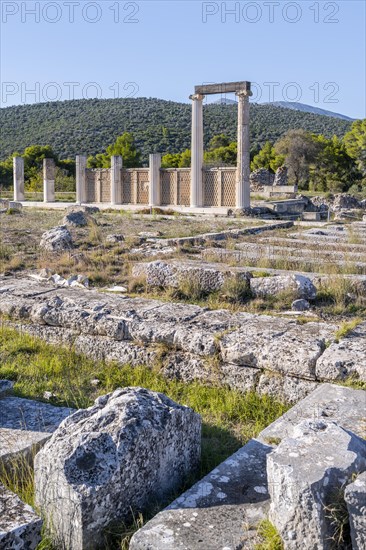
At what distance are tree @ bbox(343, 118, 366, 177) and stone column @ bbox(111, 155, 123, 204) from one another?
2106cm

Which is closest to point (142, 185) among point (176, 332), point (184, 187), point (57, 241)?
point (184, 187)

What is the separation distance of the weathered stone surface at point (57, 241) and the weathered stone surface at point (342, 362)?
9.10m

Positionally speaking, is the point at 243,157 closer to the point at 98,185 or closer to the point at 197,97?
the point at 197,97

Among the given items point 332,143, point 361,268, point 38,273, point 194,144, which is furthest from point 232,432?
point 332,143

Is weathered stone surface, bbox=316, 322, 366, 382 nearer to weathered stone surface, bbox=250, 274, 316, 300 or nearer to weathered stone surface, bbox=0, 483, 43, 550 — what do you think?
weathered stone surface, bbox=0, 483, 43, 550

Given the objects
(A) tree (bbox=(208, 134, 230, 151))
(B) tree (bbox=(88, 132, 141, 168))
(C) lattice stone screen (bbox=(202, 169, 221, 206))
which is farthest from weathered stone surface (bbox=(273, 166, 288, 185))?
(A) tree (bbox=(208, 134, 230, 151))

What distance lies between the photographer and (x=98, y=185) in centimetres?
3928

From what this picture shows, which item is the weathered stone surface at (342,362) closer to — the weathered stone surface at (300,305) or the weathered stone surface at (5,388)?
the weathered stone surface at (5,388)

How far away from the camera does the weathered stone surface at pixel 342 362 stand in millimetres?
4227

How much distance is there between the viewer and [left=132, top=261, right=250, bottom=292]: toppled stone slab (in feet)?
25.7

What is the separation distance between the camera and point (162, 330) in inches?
207

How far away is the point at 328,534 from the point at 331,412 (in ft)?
4.52

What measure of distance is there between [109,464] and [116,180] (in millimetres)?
35326

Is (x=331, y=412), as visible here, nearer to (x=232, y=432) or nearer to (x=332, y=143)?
(x=232, y=432)
